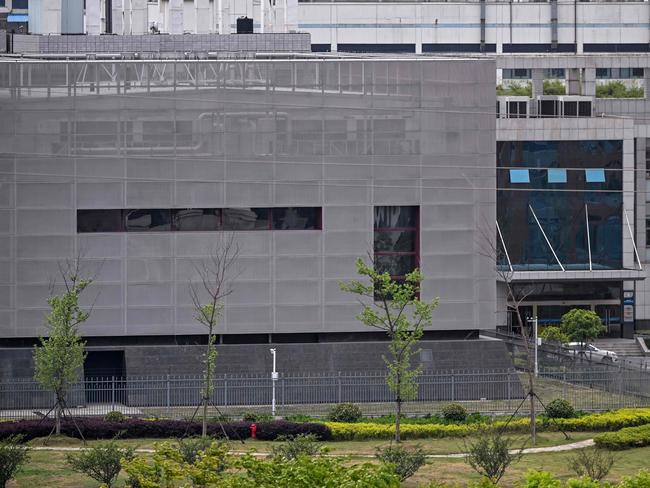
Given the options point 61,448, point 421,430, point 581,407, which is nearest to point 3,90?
point 61,448

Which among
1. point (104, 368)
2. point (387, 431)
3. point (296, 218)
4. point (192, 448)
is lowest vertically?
point (387, 431)

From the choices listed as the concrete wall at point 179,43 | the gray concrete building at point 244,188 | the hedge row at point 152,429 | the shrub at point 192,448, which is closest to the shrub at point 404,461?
the shrub at point 192,448

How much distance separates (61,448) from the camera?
41031 mm

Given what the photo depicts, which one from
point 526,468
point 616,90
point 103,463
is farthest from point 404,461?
point 616,90

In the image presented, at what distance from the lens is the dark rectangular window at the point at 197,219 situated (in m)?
52.2

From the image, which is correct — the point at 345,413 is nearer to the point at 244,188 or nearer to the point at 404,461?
the point at 244,188

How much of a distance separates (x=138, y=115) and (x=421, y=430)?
656 inches

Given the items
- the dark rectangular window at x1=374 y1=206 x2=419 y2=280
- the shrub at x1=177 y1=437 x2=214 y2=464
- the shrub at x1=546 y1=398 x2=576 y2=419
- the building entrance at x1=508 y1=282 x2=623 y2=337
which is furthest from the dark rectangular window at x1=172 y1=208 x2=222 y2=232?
the building entrance at x1=508 y1=282 x2=623 y2=337

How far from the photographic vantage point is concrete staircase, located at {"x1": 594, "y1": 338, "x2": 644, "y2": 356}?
239 ft

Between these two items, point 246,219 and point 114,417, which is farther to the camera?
point 246,219

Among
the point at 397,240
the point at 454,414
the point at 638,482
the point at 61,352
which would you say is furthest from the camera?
the point at 397,240

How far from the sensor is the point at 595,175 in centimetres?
7425

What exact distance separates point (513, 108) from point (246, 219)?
1063 inches

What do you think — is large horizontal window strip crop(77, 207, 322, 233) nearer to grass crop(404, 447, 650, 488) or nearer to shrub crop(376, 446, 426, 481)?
grass crop(404, 447, 650, 488)
